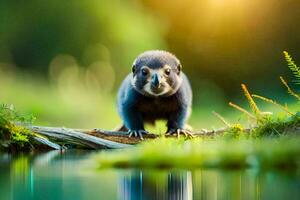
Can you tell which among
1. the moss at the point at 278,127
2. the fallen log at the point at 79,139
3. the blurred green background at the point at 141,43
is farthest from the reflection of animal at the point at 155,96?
the blurred green background at the point at 141,43

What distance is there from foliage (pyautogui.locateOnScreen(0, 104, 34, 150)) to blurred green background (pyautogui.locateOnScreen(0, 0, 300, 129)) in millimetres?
4623

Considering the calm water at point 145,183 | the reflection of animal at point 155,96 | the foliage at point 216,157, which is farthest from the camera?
the reflection of animal at point 155,96

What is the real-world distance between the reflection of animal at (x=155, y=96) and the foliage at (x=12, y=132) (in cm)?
77

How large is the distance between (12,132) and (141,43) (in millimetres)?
5569

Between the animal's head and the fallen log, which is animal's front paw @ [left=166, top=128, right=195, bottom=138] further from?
the animal's head

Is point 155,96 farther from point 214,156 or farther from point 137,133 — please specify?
point 214,156

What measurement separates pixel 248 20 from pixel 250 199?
811cm

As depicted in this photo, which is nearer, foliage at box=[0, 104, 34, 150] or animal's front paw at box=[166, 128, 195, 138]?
foliage at box=[0, 104, 34, 150]

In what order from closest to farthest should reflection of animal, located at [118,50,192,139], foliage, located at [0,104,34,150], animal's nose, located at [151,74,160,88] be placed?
1. foliage, located at [0,104,34,150]
2. animal's nose, located at [151,74,160,88]
3. reflection of animal, located at [118,50,192,139]

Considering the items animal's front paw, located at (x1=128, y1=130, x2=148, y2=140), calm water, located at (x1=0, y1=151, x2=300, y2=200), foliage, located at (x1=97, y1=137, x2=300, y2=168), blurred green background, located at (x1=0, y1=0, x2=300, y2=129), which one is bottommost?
calm water, located at (x1=0, y1=151, x2=300, y2=200)

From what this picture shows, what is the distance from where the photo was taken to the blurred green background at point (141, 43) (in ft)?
34.7

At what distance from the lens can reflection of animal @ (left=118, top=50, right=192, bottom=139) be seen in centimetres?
565

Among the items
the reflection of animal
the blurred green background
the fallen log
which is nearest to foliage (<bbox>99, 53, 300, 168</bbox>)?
the fallen log

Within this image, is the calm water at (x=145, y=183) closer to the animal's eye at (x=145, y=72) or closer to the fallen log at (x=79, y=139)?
the fallen log at (x=79, y=139)
